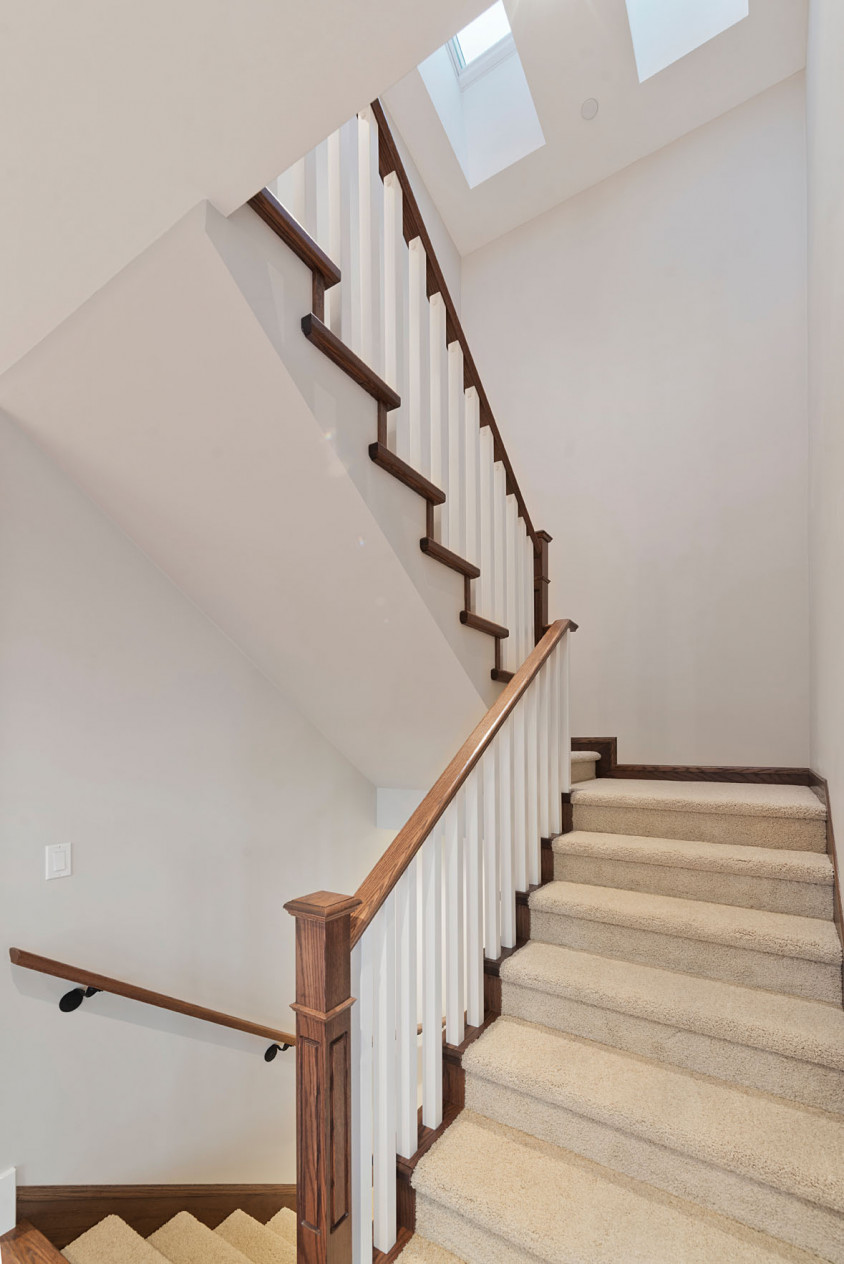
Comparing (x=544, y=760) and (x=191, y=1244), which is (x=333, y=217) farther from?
(x=191, y=1244)

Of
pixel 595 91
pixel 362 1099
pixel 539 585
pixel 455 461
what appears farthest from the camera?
pixel 595 91

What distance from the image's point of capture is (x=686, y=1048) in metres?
1.82

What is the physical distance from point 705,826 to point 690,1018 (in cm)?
80

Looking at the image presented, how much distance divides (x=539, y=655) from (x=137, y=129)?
6.51ft

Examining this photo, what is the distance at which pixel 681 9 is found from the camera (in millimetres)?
3660

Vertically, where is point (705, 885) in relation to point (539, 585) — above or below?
below

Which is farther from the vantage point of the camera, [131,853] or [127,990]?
[131,853]

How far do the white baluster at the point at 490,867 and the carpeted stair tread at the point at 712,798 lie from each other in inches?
25.1

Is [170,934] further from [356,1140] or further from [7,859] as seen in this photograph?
[356,1140]

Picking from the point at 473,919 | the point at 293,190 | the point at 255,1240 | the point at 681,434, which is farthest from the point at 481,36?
the point at 255,1240

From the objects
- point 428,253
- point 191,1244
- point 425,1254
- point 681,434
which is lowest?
point 191,1244

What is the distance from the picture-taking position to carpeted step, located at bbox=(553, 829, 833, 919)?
209 cm

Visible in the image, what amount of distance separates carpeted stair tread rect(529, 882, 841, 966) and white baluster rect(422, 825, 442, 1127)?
1.95ft

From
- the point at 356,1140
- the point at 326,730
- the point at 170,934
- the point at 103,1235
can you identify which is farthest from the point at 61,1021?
the point at 326,730
